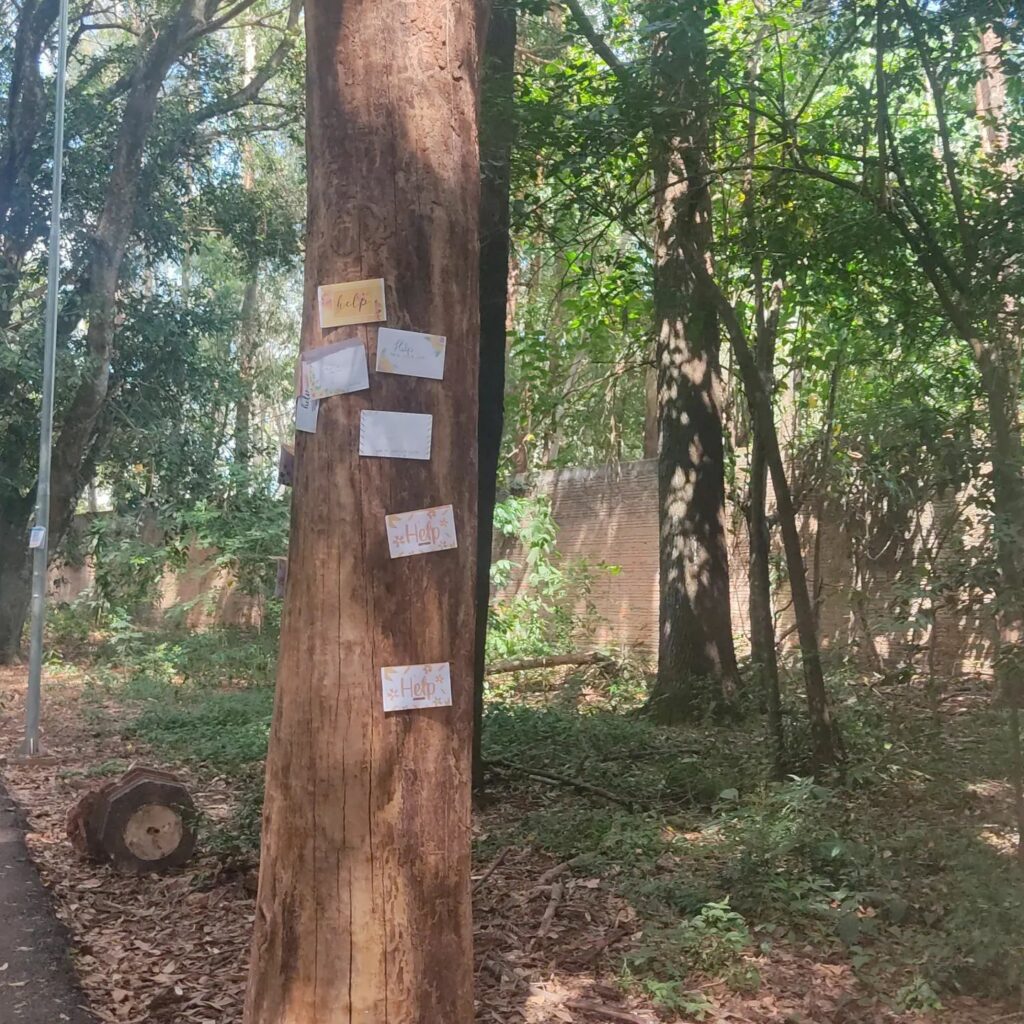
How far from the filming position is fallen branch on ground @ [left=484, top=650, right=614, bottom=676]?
14117mm

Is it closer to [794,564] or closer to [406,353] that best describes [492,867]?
[794,564]

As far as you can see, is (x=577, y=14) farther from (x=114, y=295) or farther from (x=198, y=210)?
(x=198, y=210)

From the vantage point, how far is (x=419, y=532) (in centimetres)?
268

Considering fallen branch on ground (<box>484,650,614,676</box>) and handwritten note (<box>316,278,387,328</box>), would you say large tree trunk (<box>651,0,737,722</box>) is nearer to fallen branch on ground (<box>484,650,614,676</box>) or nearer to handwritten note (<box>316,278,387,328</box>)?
fallen branch on ground (<box>484,650,614,676</box>)

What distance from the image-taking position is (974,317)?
575 cm

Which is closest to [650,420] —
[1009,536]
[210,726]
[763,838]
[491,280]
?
[210,726]

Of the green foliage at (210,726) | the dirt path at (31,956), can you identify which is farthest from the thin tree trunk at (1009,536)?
the green foliage at (210,726)

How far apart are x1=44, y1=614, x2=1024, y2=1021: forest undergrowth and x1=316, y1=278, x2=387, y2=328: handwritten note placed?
2.95 meters

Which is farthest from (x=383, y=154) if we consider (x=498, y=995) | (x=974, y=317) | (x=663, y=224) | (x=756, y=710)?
(x=756, y=710)

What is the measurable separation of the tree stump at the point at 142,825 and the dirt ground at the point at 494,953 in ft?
0.42

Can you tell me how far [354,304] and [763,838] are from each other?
4.07m

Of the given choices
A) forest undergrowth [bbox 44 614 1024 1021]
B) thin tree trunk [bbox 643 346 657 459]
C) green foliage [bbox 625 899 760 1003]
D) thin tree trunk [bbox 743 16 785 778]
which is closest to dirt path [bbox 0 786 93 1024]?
forest undergrowth [bbox 44 614 1024 1021]

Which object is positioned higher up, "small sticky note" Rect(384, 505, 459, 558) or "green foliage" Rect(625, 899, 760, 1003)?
"small sticky note" Rect(384, 505, 459, 558)

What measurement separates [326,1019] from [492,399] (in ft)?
16.1
